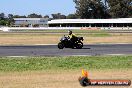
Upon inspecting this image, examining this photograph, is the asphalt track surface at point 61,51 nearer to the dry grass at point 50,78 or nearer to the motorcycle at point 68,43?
the motorcycle at point 68,43

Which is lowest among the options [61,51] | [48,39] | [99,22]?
[99,22]

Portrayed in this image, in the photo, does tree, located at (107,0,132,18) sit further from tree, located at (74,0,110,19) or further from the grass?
the grass

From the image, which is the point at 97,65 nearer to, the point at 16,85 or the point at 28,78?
the point at 28,78

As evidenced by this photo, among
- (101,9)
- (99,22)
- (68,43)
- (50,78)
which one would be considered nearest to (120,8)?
(101,9)

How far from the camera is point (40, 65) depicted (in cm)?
1942

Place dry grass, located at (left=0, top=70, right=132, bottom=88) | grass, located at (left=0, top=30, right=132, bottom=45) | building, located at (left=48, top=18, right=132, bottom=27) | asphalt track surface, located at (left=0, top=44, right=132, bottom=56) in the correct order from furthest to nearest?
1. building, located at (left=48, top=18, right=132, bottom=27)
2. grass, located at (left=0, top=30, right=132, bottom=45)
3. asphalt track surface, located at (left=0, top=44, right=132, bottom=56)
4. dry grass, located at (left=0, top=70, right=132, bottom=88)

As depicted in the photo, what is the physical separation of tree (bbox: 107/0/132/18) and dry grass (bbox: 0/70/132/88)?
136 metres

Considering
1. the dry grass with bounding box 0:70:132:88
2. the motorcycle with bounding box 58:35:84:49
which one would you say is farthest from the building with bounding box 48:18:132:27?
the dry grass with bounding box 0:70:132:88

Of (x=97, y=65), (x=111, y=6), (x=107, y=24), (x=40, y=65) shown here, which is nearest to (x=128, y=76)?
(x=97, y=65)

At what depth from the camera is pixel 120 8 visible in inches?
5945

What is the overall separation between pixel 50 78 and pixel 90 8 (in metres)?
139

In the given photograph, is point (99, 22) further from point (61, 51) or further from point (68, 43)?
point (61, 51)

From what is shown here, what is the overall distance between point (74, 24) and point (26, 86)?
10973 cm

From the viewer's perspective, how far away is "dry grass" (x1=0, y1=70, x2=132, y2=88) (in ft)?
43.4
